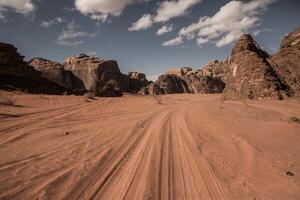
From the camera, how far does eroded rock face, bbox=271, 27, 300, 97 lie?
58.7ft

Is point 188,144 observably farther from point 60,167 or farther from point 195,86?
point 195,86

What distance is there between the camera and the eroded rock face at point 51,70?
5253 centimetres

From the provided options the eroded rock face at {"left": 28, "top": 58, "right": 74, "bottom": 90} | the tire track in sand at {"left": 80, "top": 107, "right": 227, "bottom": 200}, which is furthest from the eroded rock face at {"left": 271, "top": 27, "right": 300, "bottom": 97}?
the eroded rock face at {"left": 28, "top": 58, "right": 74, "bottom": 90}

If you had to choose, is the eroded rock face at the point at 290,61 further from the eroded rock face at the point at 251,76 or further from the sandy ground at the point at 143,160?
the sandy ground at the point at 143,160

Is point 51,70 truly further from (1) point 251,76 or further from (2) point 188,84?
(1) point 251,76

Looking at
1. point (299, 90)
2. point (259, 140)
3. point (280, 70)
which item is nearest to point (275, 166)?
point (259, 140)

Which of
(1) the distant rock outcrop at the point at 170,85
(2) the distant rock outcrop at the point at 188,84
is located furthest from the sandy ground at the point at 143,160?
(2) the distant rock outcrop at the point at 188,84

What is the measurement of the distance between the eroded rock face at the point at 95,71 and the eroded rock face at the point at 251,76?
130 ft

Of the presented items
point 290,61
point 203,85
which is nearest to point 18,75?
point 290,61

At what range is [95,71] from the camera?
61.4 m

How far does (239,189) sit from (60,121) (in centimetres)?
725

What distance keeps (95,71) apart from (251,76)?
157ft

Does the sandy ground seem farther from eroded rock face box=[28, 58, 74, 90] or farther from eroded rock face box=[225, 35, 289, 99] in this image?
eroded rock face box=[28, 58, 74, 90]

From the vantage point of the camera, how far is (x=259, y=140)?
7.68 metres
